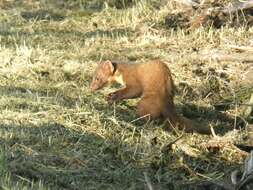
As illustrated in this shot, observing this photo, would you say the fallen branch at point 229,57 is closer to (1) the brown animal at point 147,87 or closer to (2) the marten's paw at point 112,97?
(1) the brown animal at point 147,87

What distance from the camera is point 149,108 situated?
565cm

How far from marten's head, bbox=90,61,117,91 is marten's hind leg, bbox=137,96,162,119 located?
0.52 meters

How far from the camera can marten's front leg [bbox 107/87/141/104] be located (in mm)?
5773

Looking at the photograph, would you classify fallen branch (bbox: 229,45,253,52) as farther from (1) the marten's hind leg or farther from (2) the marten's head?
(1) the marten's hind leg

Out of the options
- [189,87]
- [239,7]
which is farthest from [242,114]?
[239,7]

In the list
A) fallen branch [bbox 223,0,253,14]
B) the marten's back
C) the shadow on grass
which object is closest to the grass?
the shadow on grass

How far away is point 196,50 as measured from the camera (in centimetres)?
768

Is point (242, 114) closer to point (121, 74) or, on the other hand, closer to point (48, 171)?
point (121, 74)

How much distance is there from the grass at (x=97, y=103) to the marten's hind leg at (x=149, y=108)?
0.08 m

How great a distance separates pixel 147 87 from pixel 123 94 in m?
0.22

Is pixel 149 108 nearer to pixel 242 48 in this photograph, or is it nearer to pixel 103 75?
pixel 103 75

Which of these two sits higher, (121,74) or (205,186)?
(121,74)

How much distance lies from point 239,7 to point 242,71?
1.58 meters

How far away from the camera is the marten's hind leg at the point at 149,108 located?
5.63 m
